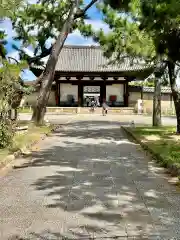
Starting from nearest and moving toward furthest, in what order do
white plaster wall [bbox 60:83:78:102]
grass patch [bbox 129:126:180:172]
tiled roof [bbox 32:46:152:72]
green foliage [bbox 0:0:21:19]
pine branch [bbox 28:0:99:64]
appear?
green foliage [bbox 0:0:21:19] < grass patch [bbox 129:126:180:172] < pine branch [bbox 28:0:99:64] < tiled roof [bbox 32:46:152:72] < white plaster wall [bbox 60:83:78:102]

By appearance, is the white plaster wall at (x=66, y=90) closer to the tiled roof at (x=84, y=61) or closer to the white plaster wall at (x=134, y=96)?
the tiled roof at (x=84, y=61)

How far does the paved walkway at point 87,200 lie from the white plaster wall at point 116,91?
3458cm

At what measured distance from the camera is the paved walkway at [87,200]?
5043mm

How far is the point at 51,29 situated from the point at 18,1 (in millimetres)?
16420

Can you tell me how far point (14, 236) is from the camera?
4.84m

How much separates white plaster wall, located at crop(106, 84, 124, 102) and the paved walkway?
3458 centimetres

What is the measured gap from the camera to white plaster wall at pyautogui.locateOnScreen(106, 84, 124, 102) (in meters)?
45.7

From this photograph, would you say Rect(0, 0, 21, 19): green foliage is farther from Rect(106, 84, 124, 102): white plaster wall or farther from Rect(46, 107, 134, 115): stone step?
Rect(106, 84, 124, 102): white plaster wall

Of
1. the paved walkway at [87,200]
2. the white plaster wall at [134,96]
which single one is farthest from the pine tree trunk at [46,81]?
the white plaster wall at [134,96]

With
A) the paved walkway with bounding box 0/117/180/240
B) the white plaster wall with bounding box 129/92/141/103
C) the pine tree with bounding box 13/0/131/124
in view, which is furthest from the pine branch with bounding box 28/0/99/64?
the white plaster wall with bounding box 129/92/141/103

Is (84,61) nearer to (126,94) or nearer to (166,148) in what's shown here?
(126,94)

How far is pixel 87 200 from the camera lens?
6.55m

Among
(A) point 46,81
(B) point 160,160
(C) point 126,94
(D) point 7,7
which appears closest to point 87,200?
(D) point 7,7

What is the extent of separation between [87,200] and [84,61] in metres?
40.6
